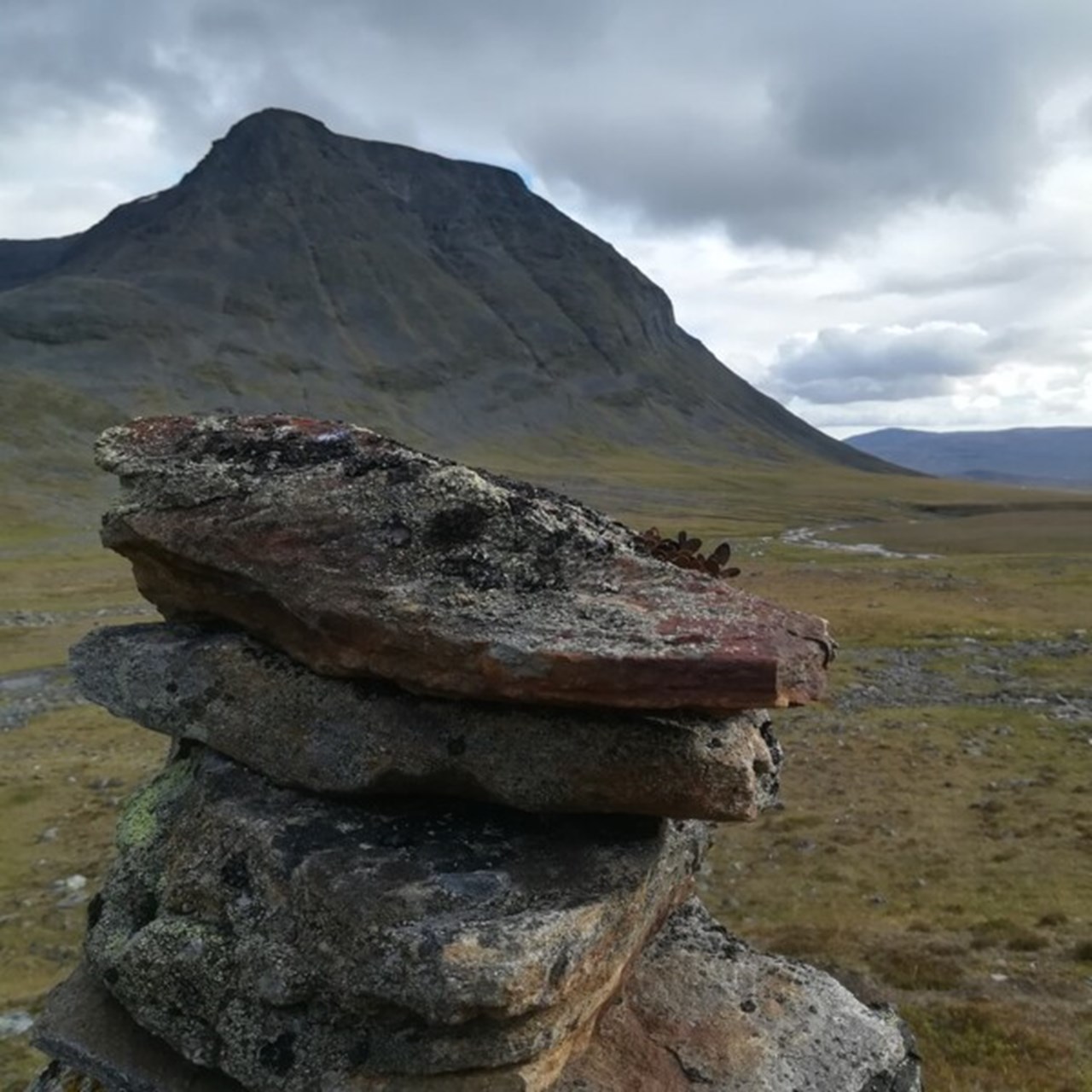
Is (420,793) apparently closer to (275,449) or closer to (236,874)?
(236,874)

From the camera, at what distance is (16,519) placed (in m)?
120

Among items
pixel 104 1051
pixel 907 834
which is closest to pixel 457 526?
pixel 104 1051

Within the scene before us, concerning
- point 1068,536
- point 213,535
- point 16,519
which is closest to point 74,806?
point 213,535

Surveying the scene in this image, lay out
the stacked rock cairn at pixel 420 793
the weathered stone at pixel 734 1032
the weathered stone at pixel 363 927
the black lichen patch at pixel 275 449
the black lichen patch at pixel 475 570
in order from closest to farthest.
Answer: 1. the weathered stone at pixel 363 927
2. the stacked rock cairn at pixel 420 793
3. the black lichen patch at pixel 475 570
4. the weathered stone at pixel 734 1032
5. the black lichen patch at pixel 275 449

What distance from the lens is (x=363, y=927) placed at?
28.5 feet

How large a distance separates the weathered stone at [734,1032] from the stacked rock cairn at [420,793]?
3 cm

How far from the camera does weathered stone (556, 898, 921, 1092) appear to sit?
10281 millimetres

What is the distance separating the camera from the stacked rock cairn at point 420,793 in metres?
8.70

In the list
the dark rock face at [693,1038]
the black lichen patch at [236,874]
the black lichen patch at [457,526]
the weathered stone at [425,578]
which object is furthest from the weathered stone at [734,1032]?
the black lichen patch at [457,526]

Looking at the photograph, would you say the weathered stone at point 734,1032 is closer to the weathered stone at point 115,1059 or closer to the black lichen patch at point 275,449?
the weathered stone at point 115,1059

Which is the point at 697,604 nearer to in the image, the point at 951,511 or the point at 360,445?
the point at 360,445

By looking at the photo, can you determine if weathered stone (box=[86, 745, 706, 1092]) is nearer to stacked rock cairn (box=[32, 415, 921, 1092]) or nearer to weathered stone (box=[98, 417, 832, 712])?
stacked rock cairn (box=[32, 415, 921, 1092])

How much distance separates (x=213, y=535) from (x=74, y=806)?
66.6 feet

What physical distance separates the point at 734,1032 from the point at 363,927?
15.7 ft
